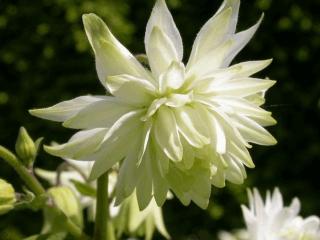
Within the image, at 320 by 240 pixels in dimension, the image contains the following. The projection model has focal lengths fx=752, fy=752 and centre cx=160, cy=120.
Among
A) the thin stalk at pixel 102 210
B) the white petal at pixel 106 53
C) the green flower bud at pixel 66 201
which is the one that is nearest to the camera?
the white petal at pixel 106 53

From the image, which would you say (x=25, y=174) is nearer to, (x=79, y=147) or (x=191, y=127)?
(x=79, y=147)

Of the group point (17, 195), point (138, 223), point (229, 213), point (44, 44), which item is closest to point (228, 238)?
point (138, 223)

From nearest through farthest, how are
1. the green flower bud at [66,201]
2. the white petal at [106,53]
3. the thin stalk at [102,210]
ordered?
the white petal at [106,53] < the thin stalk at [102,210] < the green flower bud at [66,201]

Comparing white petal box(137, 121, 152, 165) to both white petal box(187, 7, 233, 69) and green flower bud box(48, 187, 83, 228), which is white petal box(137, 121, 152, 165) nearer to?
white petal box(187, 7, 233, 69)

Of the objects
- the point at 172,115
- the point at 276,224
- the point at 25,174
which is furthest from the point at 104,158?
the point at 276,224

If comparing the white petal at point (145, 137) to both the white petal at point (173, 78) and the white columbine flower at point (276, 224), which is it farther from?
the white columbine flower at point (276, 224)

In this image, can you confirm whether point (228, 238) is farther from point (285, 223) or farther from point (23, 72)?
point (23, 72)

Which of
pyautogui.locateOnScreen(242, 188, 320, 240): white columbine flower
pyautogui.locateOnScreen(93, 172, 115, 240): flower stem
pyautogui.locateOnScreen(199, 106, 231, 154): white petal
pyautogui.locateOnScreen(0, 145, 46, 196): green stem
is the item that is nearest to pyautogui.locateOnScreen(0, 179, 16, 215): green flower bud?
pyautogui.locateOnScreen(0, 145, 46, 196): green stem

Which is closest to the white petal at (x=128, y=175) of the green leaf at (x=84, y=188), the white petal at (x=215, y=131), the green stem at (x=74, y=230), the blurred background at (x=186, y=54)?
the white petal at (x=215, y=131)
